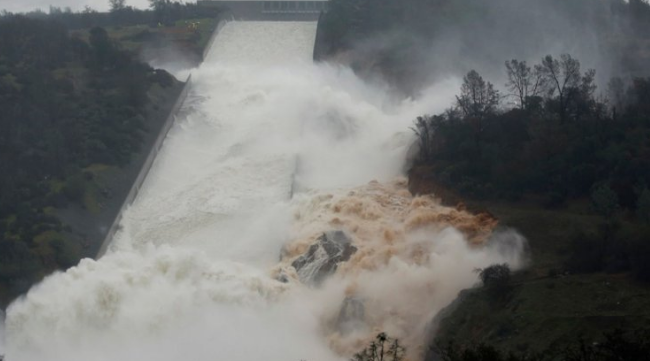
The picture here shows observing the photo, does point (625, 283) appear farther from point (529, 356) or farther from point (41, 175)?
point (41, 175)

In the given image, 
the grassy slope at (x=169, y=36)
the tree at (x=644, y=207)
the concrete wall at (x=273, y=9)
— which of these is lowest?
the tree at (x=644, y=207)

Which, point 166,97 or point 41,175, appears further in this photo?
point 166,97

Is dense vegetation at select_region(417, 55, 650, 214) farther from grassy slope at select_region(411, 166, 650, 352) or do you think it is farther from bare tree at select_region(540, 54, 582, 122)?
grassy slope at select_region(411, 166, 650, 352)

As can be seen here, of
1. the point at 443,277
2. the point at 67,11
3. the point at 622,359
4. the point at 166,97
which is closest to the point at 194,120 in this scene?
the point at 166,97

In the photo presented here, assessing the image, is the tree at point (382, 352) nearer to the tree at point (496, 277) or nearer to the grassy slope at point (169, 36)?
the tree at point (496, 277)

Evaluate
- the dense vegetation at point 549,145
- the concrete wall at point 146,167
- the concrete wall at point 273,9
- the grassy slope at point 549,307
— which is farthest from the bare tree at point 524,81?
the concrete wall at point 273,9
